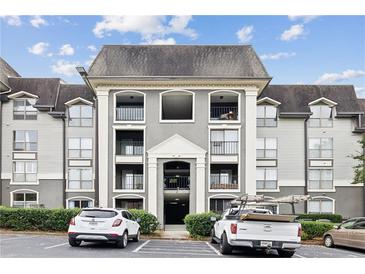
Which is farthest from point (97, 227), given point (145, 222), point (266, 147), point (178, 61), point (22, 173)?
point (266, 147)

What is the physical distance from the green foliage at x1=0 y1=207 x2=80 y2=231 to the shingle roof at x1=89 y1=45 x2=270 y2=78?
10.5m

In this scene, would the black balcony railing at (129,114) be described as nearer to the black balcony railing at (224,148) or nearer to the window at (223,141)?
the window at (223,141)

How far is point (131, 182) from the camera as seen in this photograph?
33156 mm

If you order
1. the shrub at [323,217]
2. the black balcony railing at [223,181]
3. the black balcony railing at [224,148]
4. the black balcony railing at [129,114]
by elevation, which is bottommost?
the shrub at [323,217]

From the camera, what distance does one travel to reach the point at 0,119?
118 ft

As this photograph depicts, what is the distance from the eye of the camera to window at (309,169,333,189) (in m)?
36.7

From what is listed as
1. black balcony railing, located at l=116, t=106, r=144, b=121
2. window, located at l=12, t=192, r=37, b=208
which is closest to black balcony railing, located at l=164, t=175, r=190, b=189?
black balcony railing, located at l=116, t=106, r=144, b=121

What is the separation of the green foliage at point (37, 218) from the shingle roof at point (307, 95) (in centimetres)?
1870

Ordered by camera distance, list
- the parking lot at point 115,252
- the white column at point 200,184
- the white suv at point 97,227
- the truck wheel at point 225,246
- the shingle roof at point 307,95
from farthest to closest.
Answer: the shingle roof at point 307,95
the white column at point 200,184
the white suv at point 97,227
the truck wheel at point 225,246
the parking lot at point 115,252

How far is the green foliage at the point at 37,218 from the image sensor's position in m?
25.2

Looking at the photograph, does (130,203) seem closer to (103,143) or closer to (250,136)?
(103,143)

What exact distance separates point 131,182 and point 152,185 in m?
2.00

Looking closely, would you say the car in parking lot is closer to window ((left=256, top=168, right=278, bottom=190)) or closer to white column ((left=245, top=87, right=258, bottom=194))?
white column ((left=245, top=87, right=258, bottom=194))

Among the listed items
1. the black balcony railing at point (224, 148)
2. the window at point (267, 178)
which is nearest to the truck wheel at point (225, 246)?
the black balcony railing at point (224, 148)
